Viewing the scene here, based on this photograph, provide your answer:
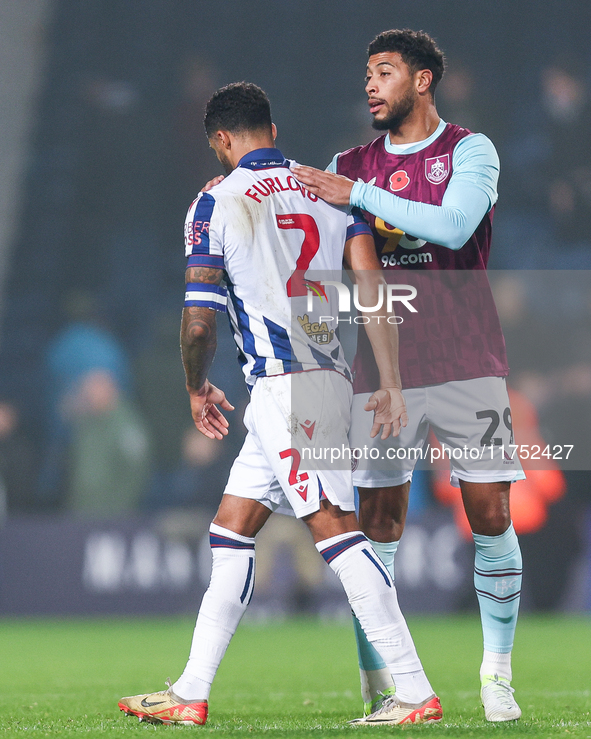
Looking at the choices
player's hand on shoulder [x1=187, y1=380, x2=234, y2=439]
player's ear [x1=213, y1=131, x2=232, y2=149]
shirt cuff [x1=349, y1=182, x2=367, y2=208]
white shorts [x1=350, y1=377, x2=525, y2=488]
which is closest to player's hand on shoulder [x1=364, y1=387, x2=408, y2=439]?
white shorts [x1=350, y1=377, x2=525, y2=488]

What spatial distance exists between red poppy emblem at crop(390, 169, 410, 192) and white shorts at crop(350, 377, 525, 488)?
29.1 inches

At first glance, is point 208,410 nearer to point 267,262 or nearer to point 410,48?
point 267,262

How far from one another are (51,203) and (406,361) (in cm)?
945

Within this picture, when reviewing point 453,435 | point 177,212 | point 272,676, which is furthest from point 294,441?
point 177,212

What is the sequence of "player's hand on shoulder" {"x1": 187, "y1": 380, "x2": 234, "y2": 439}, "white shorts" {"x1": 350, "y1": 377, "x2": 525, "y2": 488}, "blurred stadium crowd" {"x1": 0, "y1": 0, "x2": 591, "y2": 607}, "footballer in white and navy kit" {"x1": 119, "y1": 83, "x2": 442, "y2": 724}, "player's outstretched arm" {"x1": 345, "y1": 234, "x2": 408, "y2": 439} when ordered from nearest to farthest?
"footballer in white and navy kit" {"x1": 119, "y1": 83, "x2": 442, "y2": 724} → "player's outstretched arm" {"x1": 345, "y1": 234, "x2": 408, "y2": 439} → "player's hand on shoulder" {"x1": 187, "y1": 380, "x2": 234, "y2": 439} → "white shorts" {"x1": 350, "y1": 377, "x2": 525, "y2": 488} → "blurred stadium crowd" {"x1": 0, "y1": 0, "x2": 591, "y2": 607}

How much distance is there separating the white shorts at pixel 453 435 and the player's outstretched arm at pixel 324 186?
0.73 meters

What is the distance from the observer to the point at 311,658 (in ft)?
20.9

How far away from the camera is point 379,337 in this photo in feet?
11.7

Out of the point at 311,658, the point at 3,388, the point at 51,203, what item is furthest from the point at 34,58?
the point at 311,658

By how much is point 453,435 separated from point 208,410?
0.89m

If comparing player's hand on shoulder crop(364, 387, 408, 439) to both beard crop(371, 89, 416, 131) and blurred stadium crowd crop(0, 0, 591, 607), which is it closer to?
beard crop(371, 89, 416, 131)

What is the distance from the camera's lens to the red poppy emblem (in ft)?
13.0

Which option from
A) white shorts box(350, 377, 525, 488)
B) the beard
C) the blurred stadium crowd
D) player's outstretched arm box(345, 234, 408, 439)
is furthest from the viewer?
the blurred stadium crowd

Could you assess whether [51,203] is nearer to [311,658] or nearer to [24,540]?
[24,540]
